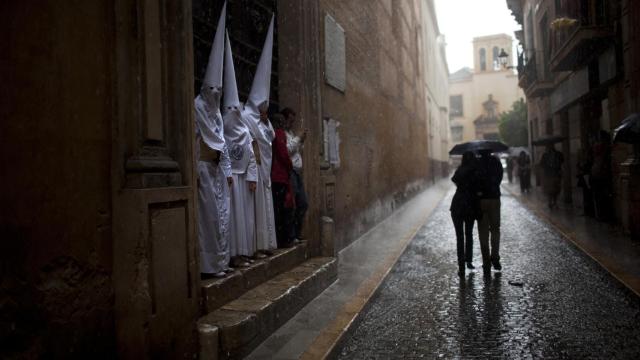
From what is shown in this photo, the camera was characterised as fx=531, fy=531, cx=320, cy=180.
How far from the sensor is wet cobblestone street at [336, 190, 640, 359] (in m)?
4.13

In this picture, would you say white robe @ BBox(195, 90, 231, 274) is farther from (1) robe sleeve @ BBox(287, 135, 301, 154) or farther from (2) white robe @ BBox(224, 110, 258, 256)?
(1) robe sleeve @ BBox(287, 135, 301, 154)

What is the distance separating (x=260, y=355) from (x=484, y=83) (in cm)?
7092

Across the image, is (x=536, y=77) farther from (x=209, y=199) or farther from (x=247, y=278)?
(x=209, y=199)

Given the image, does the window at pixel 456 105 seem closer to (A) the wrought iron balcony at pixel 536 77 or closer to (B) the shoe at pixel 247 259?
(A) the wrought iron balcony at pixel 536 77

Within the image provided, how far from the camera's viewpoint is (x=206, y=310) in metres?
4.18

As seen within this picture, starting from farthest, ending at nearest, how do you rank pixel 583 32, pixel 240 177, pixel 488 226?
pixel 583 32
pixel 488 226
pixel 240 177

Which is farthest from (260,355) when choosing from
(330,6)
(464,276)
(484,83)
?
(484,83)

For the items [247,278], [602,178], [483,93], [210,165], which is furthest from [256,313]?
[483,93]

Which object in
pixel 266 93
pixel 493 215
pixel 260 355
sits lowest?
pixel 260 355

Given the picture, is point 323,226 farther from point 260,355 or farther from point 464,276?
point 260,355

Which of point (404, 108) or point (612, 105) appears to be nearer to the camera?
point (612, 105)

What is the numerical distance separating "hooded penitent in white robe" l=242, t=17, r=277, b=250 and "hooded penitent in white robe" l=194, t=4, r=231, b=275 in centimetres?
89

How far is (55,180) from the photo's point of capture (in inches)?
121

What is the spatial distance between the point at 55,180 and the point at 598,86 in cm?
1154
